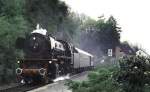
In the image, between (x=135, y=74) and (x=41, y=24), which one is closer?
(x=135, y=74)

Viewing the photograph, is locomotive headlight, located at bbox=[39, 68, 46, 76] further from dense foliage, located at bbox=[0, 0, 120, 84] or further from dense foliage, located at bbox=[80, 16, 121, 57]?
dense foliage, located at bbox=[80, 16, 121, 57]

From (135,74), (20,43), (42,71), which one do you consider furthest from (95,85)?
(20,43)

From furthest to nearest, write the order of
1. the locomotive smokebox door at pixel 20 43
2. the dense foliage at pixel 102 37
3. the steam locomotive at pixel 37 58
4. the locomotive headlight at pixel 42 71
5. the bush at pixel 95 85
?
the dense foliage at pixel 102 37, the locomotive smokebox door at pixel 20 43, the steam locomotive at pixel 37 58, the locomotive headlight at pixel 42 71, the bush at pixel 95 85

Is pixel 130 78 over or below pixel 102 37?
below

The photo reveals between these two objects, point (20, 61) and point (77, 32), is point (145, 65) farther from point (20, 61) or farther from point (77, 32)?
point (77, 32)

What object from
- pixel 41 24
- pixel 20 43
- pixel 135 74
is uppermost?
pixel 41 24

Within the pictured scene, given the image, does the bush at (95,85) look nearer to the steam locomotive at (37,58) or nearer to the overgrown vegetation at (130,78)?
the overgrown vegetation at (130,78)

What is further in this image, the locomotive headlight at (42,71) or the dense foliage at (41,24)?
the dense foliage at (41,24)

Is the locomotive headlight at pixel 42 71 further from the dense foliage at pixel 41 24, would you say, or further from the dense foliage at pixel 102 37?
the dense foliage at pixel 102 37

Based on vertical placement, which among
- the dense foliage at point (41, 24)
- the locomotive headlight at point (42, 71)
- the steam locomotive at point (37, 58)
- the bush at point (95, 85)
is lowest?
the bush at point (95, 85)

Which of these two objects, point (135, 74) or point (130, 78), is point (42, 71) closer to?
point (130, 78)

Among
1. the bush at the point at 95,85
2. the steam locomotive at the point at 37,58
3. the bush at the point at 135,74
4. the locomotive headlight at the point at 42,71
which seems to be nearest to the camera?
the bush at the point at 135,74

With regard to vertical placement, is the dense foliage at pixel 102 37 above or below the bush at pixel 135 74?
above

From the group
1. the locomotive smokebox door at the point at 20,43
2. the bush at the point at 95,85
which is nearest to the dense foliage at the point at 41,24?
the locomotive smokebox door at the point at 20,43
